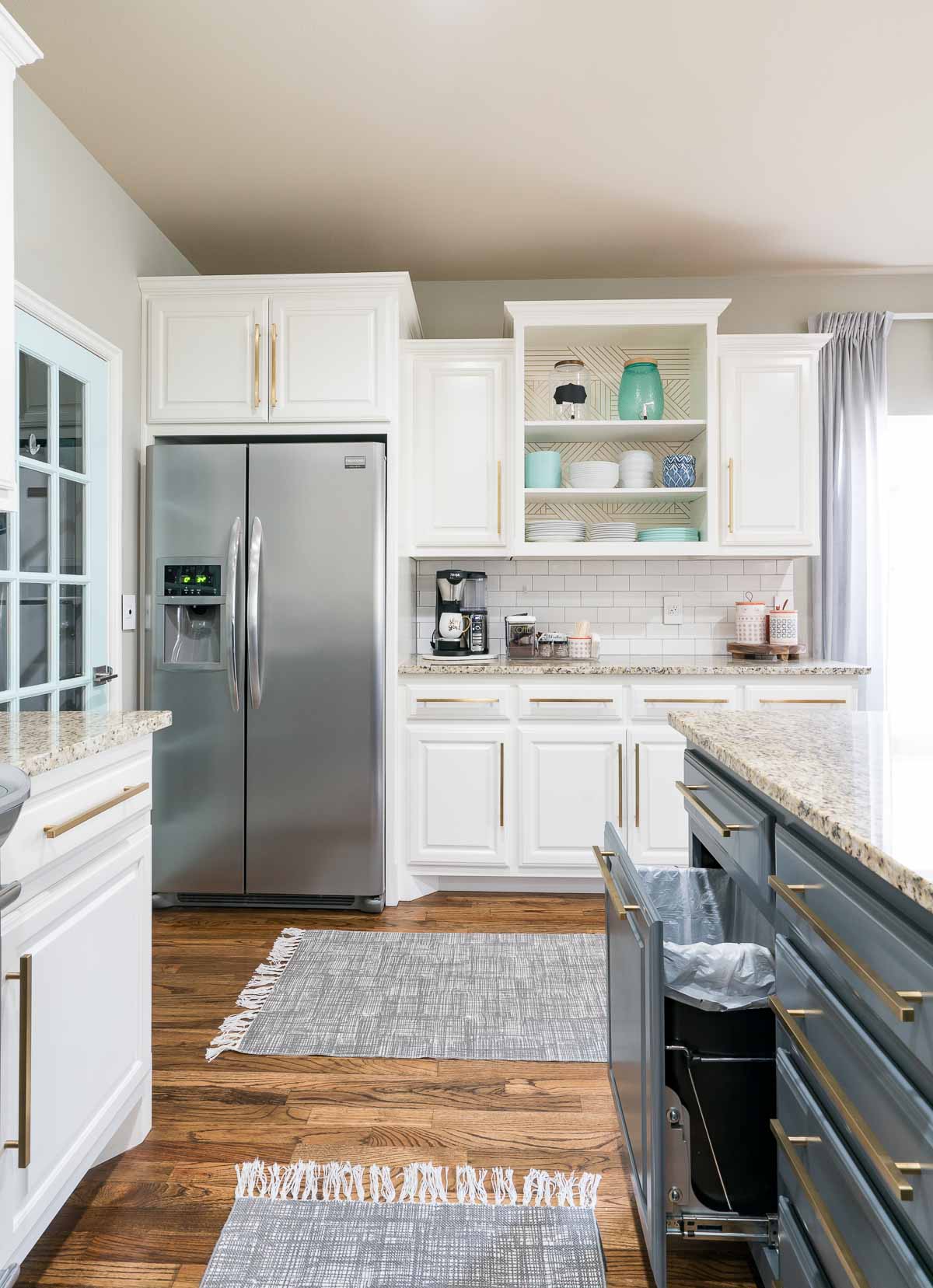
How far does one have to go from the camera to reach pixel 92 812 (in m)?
1.40

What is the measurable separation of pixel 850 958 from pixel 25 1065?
116 centimetres

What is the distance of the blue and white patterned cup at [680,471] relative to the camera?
11.6 feet

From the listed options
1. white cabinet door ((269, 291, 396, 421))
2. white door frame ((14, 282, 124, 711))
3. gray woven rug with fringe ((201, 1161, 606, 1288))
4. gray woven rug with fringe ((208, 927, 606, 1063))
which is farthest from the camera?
white cabinet door ((269, 291, 396, 421))

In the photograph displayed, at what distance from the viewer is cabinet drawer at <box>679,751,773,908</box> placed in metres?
1.25

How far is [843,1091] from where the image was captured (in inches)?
36.1

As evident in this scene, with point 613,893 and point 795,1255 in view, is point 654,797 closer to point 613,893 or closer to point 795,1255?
point 613,893

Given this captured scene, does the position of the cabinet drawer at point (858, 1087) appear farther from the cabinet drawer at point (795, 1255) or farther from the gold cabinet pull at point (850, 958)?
the cabinet drawer at point (795, 1255)

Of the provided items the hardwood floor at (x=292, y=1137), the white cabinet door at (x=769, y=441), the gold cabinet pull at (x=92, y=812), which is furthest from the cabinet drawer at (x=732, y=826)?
the white cabinet door at (x=769, y=441)

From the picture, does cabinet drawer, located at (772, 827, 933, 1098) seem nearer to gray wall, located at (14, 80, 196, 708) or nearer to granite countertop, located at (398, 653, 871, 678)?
granite countertop, located at (398, 653, 871, 678)

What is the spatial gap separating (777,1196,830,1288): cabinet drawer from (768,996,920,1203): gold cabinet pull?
0.24 m

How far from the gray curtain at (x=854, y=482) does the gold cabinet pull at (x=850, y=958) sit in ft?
9.81

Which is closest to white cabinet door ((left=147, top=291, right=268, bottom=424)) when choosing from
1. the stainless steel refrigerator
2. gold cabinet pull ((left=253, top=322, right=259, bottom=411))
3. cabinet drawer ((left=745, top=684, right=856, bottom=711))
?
gold cabinet pull ((left=253, top=322, right=259, bottom=411))

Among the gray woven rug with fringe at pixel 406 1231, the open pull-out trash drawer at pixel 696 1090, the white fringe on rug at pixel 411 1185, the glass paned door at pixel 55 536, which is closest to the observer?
the open pull-out trash drawer at pixel 696 1090

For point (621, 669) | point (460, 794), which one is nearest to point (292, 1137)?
point (460, 794)
